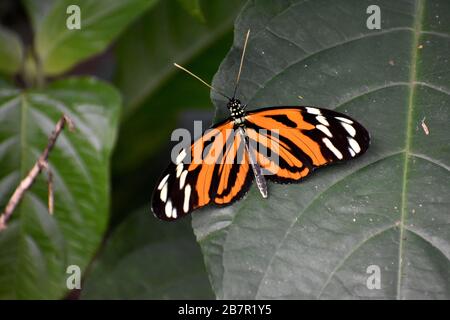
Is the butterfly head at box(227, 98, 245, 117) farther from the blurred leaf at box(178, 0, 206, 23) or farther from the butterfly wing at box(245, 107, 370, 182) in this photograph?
the blurred leaf at box(178, 0, 206, 23)

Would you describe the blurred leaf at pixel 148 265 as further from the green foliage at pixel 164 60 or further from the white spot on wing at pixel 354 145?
the white spot on wing at pixel 354 145

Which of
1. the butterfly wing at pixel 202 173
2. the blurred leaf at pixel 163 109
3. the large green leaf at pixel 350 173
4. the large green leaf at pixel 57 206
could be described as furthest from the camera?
the blurred leaf at pixel 163 109

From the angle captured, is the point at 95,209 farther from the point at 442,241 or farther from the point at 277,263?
the point at 442,241

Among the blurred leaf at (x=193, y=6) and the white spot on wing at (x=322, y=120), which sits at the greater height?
the blurred leaf at (x=193, y=6)

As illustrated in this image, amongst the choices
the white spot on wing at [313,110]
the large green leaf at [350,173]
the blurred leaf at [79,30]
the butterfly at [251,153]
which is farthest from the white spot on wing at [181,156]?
the blurred leaf at [79,30]

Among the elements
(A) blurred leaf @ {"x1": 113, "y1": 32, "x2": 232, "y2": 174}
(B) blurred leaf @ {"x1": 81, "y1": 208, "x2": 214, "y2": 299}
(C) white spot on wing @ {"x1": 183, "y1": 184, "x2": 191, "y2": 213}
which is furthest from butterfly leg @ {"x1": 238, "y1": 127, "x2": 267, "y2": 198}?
(A) blurred leaf @ {"x1": 113, "y1": 32, "x2": 232, "y2": 174}

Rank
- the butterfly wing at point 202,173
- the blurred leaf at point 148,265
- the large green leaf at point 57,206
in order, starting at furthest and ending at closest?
1. the blurred leaf at point 148,265
2. the large green leaf at point 57,206
3. the butterfly wing at point 202,173
